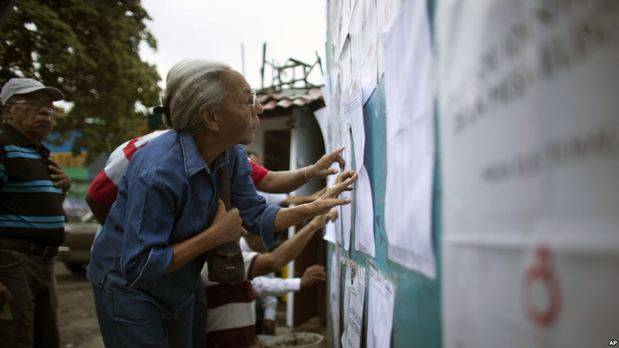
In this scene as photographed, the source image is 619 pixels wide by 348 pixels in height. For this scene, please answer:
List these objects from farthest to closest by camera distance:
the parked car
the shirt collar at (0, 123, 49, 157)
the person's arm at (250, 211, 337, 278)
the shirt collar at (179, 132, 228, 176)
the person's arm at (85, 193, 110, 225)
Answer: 1. the parked car
2. the shirt collar at (0, 123, 49, 157)
3. the person's arm at (250, 211, 337, 278)
4. the person's arm at (85, 193, 110, 225)
5. the shirt collar at (179, 132, 228, 176)

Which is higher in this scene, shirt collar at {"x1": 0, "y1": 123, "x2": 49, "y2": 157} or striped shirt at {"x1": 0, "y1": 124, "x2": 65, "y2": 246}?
shirt collar at {"x1": 0, "y1": 123, "x2": 49, "y2": 157}

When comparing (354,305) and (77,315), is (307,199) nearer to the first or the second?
(354,305)

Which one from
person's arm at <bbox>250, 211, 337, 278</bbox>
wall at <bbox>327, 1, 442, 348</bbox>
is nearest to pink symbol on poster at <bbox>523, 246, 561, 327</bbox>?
wall at <bbox>327, 1, 442, 348</bbox>

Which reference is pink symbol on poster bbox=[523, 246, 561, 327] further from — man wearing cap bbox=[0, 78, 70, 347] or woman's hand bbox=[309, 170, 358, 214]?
man wearing cap bbox=[0, 78, 70, 347]

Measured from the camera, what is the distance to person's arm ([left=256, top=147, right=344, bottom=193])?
207cm

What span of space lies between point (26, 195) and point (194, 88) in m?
1.62

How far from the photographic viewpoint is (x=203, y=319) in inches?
80.4

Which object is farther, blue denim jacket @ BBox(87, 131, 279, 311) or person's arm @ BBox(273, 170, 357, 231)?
person's arm @ BBox(273, 170, 357, 231)

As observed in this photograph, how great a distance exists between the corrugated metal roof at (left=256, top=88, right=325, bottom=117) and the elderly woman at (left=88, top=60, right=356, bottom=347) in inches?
136

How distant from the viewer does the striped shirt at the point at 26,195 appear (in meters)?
2.50

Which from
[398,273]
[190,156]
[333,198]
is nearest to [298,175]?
[333,198]

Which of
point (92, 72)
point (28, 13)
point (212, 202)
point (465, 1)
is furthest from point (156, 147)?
point (92, 72)

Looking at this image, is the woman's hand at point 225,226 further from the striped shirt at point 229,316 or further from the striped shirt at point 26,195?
the striped shirt at point 26,195

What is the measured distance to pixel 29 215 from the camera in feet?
8.40
